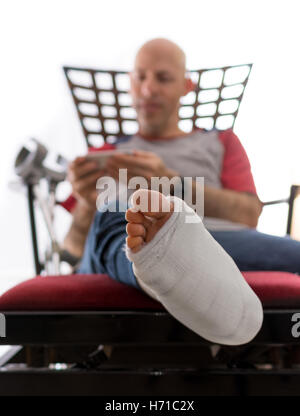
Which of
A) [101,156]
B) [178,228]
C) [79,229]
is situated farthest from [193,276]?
[79,229]

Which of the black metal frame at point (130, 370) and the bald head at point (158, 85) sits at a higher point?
the bald head at point (158, 85)

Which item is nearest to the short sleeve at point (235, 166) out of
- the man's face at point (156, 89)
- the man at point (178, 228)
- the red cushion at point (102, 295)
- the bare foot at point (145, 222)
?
the man at point (178, 228)

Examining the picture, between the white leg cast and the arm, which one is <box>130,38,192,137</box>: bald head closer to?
the arm

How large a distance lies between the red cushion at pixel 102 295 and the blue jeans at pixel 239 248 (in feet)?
0.07

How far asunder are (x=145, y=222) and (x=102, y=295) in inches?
5.3

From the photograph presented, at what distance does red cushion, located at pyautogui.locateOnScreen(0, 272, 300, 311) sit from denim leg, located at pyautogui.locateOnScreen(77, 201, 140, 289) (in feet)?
0.05

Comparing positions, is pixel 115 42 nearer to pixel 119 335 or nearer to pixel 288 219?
pixel 288 219

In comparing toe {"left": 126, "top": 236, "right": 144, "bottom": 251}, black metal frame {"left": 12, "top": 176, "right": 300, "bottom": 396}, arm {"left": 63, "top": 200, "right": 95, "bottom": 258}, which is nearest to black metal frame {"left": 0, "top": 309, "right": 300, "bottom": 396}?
black metal frame {"left": 12, "top": 176, "right": 300, "bottom": 396}

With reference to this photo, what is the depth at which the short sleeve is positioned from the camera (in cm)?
62

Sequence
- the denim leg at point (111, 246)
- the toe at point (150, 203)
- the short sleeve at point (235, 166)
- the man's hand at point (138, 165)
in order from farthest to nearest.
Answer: the short sleeve at point (235, 166) < the man's hand at point (138, 165) < the denim leg at point (111, 246) < the toe at point (150, 203)

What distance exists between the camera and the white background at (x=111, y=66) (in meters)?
0.61

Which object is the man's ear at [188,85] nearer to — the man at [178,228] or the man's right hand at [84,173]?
the man at [178,228]

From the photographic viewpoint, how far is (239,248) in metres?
0.46
